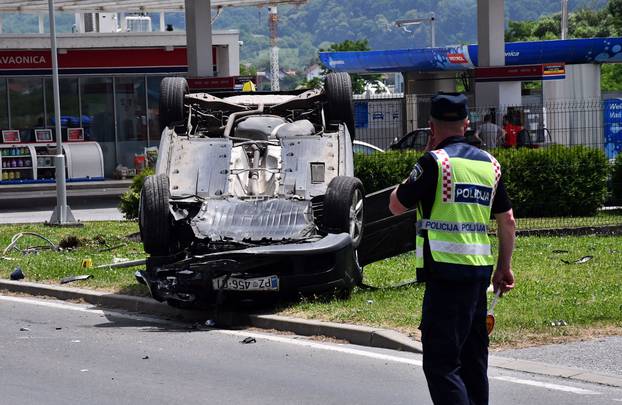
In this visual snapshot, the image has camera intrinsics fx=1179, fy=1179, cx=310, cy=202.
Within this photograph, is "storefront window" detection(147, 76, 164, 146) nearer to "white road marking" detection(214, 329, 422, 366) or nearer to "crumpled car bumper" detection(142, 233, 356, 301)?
"crumpled car bumper" detection(142, 233, 356, 301)

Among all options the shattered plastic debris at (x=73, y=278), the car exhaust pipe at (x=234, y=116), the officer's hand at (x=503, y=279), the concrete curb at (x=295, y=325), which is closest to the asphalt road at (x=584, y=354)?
the concrete curb at (x=295, y=325)

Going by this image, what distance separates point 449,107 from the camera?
641 cm

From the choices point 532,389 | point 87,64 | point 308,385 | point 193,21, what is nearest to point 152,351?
point 308,385

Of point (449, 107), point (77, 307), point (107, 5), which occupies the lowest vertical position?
point (77, 307)

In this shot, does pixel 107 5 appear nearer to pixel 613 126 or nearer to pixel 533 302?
pixel 613 126

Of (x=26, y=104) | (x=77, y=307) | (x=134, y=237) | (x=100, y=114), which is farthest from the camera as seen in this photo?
(x=100, y=114)

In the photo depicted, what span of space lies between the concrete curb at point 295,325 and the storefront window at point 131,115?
802 inches

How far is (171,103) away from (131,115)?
21.8m

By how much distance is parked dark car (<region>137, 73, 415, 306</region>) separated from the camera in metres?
11.4

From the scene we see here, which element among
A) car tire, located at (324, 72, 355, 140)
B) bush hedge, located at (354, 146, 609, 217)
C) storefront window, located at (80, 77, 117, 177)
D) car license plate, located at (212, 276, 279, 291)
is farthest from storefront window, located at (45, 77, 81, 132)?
car license plate, located at (212, 276, 279, 291)

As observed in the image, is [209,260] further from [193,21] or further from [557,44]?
[557,44]

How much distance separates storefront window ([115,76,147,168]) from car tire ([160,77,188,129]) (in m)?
21.4

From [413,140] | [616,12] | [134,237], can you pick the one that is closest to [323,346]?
[134,237]

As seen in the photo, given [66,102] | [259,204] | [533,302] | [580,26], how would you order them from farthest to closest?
1. [580,26]
2. [66,102]
3. [259,204]
4. [533,302]
